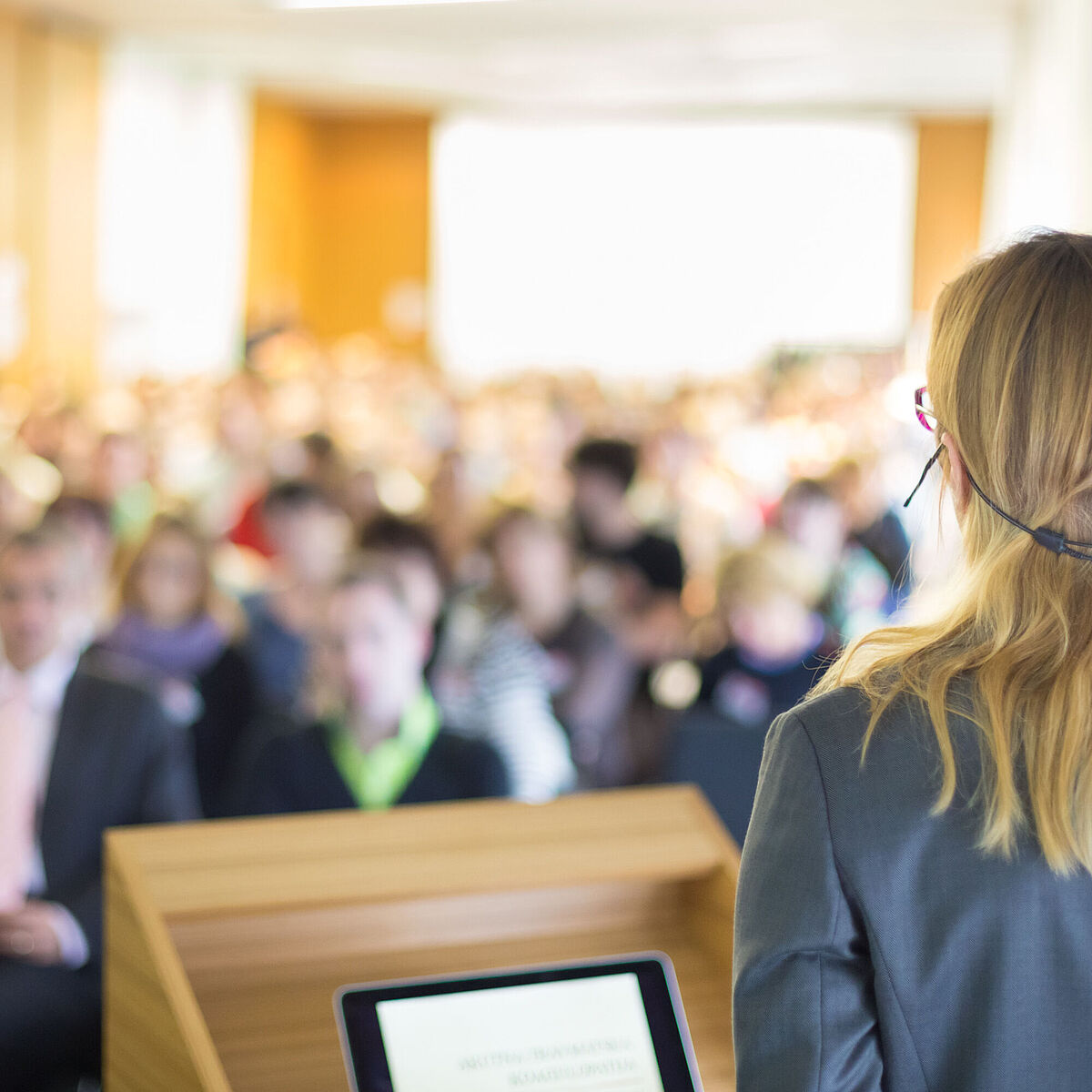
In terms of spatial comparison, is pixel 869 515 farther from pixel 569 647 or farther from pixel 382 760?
pixel 382 760

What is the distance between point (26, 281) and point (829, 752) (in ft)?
39.0

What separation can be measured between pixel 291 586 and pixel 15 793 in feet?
6.24

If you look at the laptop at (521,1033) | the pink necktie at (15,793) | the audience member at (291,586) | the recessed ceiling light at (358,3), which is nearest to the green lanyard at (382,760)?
the pink necktie at (15,793)

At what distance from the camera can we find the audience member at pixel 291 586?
434 cm

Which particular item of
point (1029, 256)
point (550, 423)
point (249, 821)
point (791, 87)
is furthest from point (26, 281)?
point (1029, 256)

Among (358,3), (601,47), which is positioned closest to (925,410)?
(358,3)

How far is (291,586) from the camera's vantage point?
459 centimetres

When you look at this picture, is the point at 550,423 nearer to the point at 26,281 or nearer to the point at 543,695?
the point at 543,695

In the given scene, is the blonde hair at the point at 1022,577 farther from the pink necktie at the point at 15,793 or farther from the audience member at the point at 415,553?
the audience member at the point at 415,553

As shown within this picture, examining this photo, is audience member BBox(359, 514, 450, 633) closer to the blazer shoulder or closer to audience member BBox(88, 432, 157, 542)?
the blazer shoulder

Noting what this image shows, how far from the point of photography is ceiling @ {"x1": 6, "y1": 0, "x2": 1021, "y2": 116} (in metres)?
10.5

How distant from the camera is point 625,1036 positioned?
1348 millimetres

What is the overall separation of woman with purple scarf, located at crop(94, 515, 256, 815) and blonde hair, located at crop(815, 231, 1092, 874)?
332 cm

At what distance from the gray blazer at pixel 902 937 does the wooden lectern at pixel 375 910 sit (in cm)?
56
